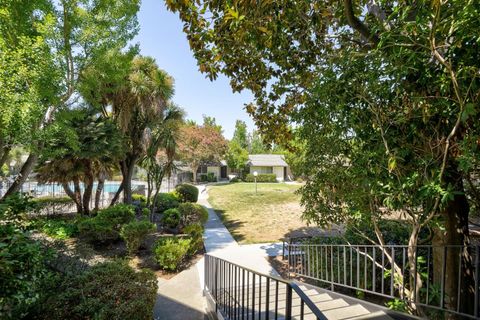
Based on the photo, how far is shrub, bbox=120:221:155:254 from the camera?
7.60m

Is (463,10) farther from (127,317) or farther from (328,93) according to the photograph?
(127,317)

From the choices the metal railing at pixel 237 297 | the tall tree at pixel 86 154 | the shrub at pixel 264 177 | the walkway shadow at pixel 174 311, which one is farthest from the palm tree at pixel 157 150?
the shrub at pixel 264 177

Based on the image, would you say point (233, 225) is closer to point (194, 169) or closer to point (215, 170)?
point (194, 169)

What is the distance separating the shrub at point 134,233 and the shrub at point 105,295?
3.41m

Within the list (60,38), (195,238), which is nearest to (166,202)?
(195,238)

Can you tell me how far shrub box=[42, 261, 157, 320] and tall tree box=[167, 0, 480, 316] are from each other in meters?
3.05

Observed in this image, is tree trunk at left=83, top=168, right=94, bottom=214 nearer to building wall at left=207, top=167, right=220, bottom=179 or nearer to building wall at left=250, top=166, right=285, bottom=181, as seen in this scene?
building wall at left=207, top=167, right=220, bottom=179

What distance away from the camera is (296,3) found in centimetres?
372

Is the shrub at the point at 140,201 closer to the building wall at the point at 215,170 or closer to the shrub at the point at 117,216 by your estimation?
the shrub at the point at 117,216

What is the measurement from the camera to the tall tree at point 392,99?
1.97m

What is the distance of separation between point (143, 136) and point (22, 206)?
30.7 feet

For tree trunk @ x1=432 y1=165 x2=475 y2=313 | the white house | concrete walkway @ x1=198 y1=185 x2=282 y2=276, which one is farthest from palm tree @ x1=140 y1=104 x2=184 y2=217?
the white house

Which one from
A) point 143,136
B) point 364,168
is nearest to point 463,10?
point 364,168

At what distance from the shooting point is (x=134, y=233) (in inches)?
301
